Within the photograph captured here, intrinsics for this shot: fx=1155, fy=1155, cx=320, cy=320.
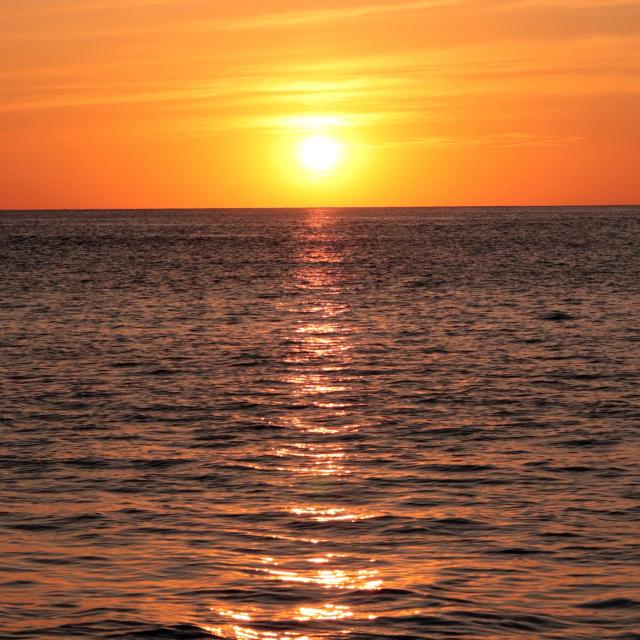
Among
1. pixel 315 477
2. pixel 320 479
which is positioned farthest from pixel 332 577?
pixel 315 477

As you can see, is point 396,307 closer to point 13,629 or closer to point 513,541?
point 513,541

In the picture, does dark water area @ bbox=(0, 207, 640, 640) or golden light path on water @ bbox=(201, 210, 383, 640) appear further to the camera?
dark water area @ bbox=(0, 207, 640, 640)

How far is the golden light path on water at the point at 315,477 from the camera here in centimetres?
1584

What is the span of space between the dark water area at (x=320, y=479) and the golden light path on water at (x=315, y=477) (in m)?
0.06

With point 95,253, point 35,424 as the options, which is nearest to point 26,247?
point 95,253

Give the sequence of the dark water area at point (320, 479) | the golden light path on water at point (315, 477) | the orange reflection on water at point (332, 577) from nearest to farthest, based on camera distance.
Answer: the golden light path on water at point (315, 477), the dark water area at point (320, 479), the orange reflection on water at point (332, 577)

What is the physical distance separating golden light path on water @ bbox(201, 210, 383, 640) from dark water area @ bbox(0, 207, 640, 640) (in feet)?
0.21

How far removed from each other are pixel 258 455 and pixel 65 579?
9230 millimetres

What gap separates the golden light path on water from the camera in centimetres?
1584

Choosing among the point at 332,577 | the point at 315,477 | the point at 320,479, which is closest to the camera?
the point at 332,577

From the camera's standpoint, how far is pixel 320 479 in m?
24.0

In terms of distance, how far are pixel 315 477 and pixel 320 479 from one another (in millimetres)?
215

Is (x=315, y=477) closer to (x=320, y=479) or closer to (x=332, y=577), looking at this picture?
(x=320, y=479)

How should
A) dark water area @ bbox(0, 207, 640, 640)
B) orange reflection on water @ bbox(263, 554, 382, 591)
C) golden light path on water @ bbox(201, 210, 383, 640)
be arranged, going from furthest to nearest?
orange reflection on water @ bbox(263, 554, 382, 591) < dark water area @ bbox(0, 207, 640, 640) < golden light path on water @ bbox(201, 210, 383, 640)
